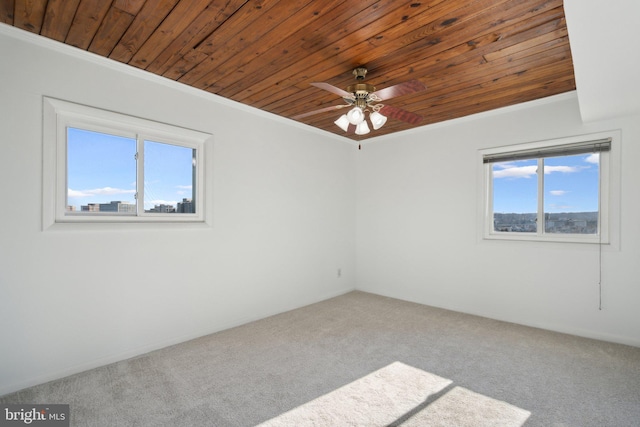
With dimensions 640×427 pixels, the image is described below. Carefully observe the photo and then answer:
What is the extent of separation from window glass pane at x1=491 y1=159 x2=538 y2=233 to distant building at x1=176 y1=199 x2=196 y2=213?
3554mm

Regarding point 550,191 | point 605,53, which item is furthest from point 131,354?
point 550,191

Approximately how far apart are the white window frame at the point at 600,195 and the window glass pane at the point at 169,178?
11.1 feet

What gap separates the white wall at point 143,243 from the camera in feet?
7.09

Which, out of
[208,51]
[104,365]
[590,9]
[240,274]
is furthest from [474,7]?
[104,365]

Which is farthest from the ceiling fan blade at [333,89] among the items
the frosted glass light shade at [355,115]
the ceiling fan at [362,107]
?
the frosted glass light shade at [355,115]

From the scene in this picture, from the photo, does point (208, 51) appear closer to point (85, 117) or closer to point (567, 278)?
point (85, 117)

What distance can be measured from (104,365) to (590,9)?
12.9 feet

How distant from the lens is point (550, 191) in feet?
11.3

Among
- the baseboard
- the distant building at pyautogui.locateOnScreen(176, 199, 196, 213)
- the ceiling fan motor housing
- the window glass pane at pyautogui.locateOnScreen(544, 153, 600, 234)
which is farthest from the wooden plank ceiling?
the baseboard

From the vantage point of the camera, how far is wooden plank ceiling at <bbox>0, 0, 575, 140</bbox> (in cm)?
189

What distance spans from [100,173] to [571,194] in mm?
4651

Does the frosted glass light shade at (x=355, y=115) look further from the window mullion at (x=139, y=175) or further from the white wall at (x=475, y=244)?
the white wall at (x=475, y=244)

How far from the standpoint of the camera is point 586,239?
3.17 metres

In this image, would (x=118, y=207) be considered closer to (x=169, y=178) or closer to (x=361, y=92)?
(x=169, y=178)
